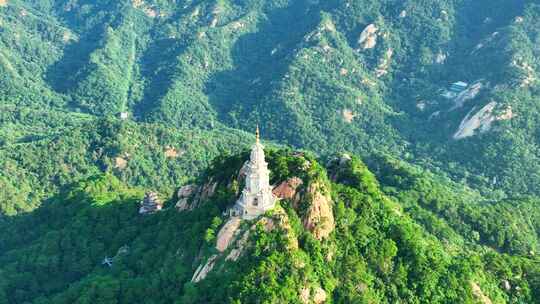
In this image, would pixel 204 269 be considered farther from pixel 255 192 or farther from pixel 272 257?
pixel 255 192

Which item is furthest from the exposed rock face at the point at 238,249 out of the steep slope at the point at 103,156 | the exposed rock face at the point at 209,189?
the steep slope at the point at 103,156

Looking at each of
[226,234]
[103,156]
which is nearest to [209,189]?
[226,234]

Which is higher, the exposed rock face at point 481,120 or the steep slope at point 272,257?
the exposed rock face at point 481,120

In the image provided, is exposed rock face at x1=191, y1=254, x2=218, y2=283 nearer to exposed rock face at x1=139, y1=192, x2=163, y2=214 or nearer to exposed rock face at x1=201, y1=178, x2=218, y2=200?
exposed rock face at x1=201, y1=178, x2=218, y2=200

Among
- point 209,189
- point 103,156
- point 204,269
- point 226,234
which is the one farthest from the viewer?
point 103,156

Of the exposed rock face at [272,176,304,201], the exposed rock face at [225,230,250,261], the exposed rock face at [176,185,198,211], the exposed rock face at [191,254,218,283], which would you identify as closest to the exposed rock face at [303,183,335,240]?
the exposed rock face at [272,176,304,201]

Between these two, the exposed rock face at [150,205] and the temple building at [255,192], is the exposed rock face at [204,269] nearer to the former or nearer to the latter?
the temple building at [255,192]

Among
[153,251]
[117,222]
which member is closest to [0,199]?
[117,222]
